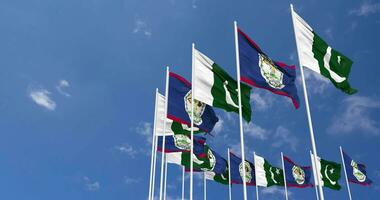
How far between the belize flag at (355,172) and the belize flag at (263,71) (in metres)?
24.7

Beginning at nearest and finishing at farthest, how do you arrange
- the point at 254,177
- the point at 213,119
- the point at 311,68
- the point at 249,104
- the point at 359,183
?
1. the point at 311,68
2. the point at 249,104
3. the point at 213,119
4. the point at 254,177
5. the point at 359,183

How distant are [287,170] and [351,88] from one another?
2072 centimetres

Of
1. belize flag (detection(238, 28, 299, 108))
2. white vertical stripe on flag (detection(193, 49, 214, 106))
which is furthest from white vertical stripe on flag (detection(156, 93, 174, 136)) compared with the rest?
belize flag (detection(238, 28, 299, 108))

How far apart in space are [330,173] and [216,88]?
23.0m

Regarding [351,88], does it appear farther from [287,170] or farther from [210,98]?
[287,170]

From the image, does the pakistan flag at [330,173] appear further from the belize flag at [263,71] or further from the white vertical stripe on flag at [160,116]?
the belize flag at [263,71]

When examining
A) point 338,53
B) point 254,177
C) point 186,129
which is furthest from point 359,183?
point 338,53

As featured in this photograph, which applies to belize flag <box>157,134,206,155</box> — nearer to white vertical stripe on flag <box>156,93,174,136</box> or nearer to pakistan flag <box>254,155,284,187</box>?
white vertical stripe on flag <box>156,93,174,136</box>

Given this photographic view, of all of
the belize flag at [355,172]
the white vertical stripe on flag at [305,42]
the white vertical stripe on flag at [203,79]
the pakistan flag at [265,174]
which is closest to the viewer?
the white vertical stripe on flag at [305,42]

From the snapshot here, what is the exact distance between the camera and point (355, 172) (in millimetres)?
37781

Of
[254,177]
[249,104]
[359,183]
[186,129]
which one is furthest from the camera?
[359,183]

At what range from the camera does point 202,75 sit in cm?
1752

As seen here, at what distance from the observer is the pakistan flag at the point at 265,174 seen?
33.9 meters

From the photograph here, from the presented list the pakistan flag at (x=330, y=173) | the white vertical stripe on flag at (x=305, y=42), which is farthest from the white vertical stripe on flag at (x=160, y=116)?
the pakistan flag at (x=330, y=173)
